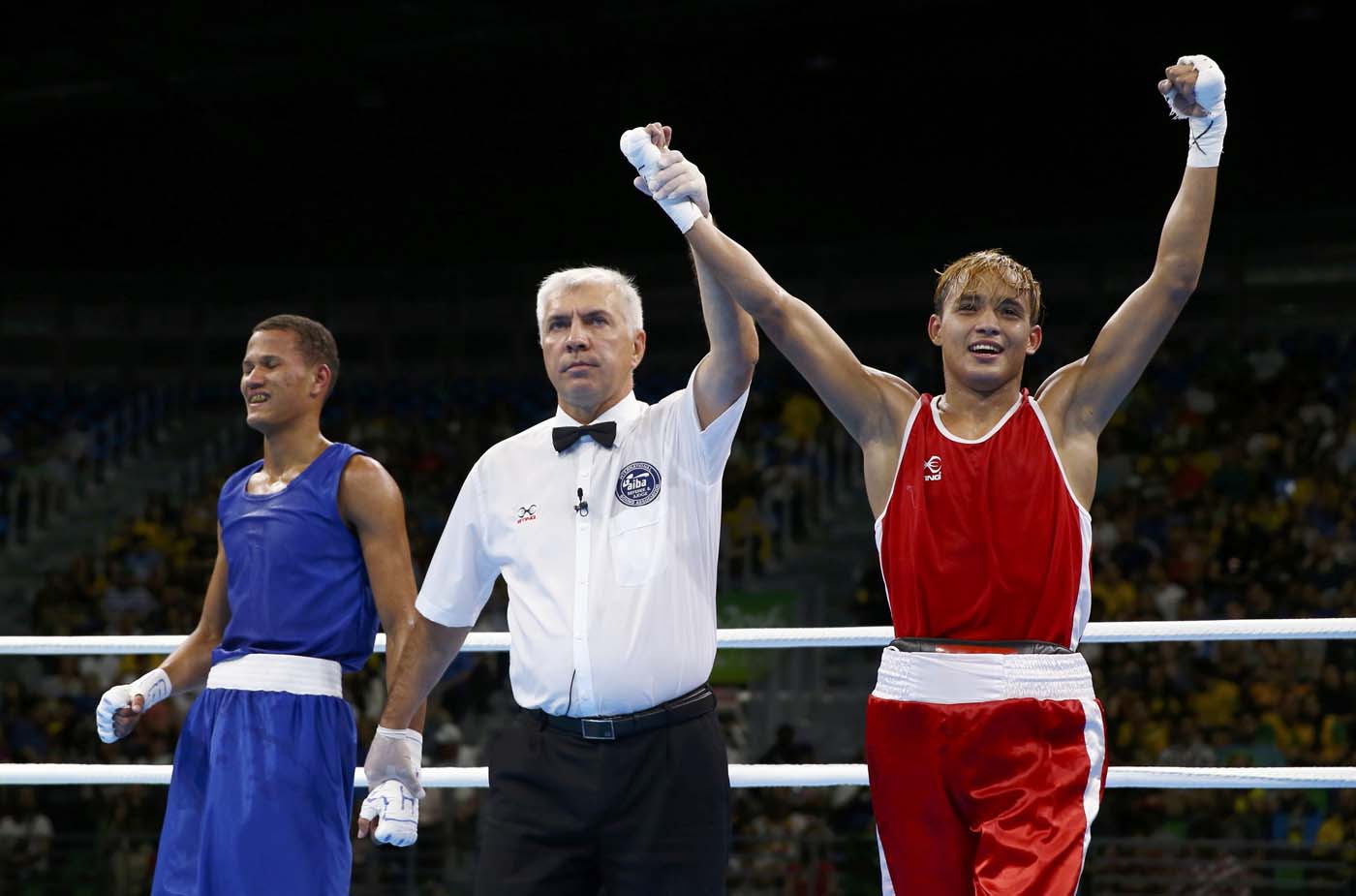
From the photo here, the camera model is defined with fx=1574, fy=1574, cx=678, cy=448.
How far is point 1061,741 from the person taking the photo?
8.91 feet

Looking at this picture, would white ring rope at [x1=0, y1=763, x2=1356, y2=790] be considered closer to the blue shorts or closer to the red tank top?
the blue shorts

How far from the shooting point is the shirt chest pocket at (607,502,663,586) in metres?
2.89

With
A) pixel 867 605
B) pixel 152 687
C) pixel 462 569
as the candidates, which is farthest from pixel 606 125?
pixel 462 569

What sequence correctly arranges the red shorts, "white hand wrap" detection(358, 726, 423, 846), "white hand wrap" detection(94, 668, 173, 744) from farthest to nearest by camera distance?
"white hand wrap" detection(94, 668, 173, 744)
"white hand wrap" detection(358, 726, 423, 846)
the red shorts

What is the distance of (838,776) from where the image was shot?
363 centimetres

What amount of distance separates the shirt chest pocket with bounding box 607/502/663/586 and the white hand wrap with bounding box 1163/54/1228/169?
1.19 meters

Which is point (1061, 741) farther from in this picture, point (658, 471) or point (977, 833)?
point (658, 471)

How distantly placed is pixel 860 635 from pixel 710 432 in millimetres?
900

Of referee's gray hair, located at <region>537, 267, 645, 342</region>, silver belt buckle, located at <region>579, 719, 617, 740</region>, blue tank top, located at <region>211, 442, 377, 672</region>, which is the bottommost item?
silver belt buckle, located at <region>579, 719, 617, 740</region>

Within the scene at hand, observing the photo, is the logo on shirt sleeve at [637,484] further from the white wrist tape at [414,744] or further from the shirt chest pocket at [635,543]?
the white wrist tape at [414,744]

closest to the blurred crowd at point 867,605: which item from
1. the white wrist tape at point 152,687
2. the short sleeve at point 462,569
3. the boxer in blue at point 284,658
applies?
the white wrist tape at point 152,687

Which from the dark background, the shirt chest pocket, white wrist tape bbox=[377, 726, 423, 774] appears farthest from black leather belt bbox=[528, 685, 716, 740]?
→ the dark background

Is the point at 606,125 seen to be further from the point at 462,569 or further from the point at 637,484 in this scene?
the point at 637,484

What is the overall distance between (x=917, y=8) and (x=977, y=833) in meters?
12.3
